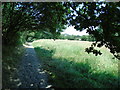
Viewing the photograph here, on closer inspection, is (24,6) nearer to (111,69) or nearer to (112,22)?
(112,22)

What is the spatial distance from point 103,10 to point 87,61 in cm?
606


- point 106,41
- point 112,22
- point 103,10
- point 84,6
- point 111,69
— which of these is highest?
point 84,6

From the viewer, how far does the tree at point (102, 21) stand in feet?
12.0

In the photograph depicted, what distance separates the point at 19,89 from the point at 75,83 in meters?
2.41

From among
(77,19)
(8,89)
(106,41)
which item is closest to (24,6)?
(77,19)

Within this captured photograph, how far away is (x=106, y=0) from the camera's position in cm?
401

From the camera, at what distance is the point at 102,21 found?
3.81 m

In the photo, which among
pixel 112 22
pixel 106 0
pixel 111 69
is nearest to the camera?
pixel 112 22

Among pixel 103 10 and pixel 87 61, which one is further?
pixel 87 61

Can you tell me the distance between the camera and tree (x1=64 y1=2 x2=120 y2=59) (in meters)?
3.65

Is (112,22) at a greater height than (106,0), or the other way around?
(106,0)

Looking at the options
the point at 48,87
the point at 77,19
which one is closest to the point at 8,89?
the point at 48,87

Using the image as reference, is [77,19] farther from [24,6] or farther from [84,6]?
[24,6]

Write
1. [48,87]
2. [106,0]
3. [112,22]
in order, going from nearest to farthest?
[112,22], [106,0], [48,87]
